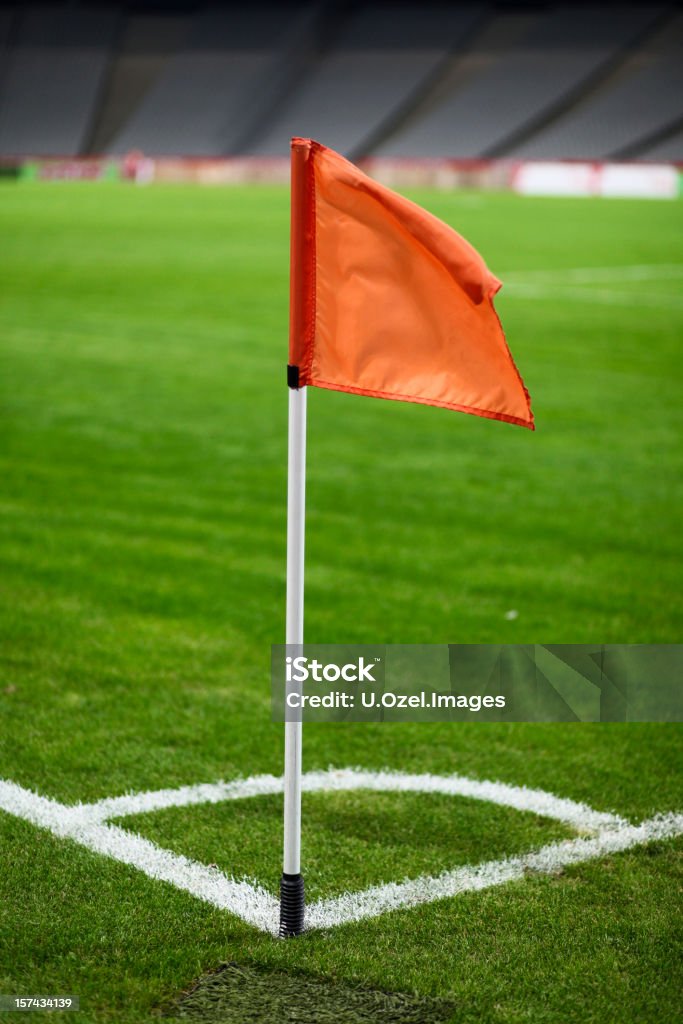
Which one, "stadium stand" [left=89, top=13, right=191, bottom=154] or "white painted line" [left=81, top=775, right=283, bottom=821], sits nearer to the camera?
"white painted line" [left=81, top=775, right=283, bottom=821]

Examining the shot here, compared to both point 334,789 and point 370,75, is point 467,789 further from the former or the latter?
point 370,75

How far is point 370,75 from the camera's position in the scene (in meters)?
56.6

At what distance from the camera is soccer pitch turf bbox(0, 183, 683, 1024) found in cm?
331

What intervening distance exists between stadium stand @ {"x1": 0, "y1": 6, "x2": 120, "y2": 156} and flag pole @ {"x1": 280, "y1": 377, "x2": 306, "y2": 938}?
2187 inches

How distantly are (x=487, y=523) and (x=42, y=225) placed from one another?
21579 mm

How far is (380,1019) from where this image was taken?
3.04m

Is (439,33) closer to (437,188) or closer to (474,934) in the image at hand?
(437,188)

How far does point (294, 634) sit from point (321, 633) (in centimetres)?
241

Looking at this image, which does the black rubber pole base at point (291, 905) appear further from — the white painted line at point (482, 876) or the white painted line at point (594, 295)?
the white painted line at point (594, 295)

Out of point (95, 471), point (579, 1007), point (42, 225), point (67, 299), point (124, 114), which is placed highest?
point (124, 114)

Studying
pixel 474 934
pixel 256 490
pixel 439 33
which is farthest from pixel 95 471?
pixel 439 33
